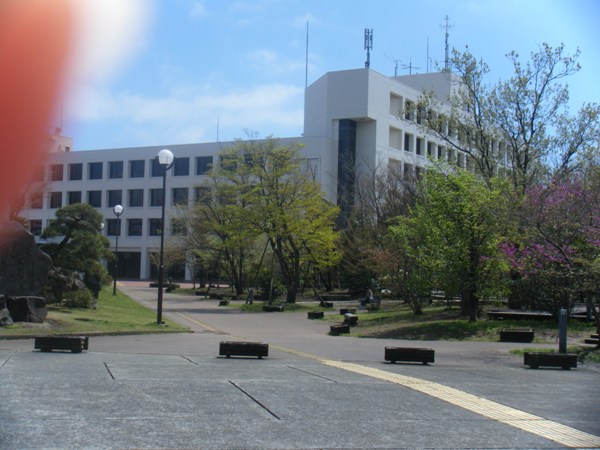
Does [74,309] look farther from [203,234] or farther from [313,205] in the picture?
[203,234]

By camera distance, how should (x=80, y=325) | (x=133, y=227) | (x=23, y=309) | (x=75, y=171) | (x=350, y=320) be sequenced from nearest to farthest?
(x=23, y=309) < (x=80, y=325) < (x=350, y=320) < (x=133, y=227) < (x=75, y=171)

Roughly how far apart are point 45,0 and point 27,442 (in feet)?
30.5

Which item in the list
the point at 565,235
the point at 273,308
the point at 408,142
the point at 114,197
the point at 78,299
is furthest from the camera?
the point at 114,197

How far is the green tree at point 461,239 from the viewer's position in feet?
78.5

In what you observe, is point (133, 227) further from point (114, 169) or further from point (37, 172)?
point (37, 172)

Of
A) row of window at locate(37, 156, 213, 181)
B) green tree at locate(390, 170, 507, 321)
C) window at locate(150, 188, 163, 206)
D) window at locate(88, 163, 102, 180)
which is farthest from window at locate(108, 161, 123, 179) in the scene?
green tree at locate(390, 170, 507, 321)

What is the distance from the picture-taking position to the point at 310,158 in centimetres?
7525

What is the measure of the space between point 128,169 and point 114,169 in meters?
2.94

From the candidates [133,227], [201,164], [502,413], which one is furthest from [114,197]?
[502,413]

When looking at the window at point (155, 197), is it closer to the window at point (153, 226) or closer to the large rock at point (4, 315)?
the window at point (153, 226)

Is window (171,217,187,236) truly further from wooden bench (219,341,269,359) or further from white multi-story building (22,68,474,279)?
wooden bench (219,341,269,359)

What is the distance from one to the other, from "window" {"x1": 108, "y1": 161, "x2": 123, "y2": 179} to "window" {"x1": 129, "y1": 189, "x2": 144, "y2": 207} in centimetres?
312

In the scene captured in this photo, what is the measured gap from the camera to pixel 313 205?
42594 mm

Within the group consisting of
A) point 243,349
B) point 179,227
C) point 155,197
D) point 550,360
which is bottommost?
point 550,360
